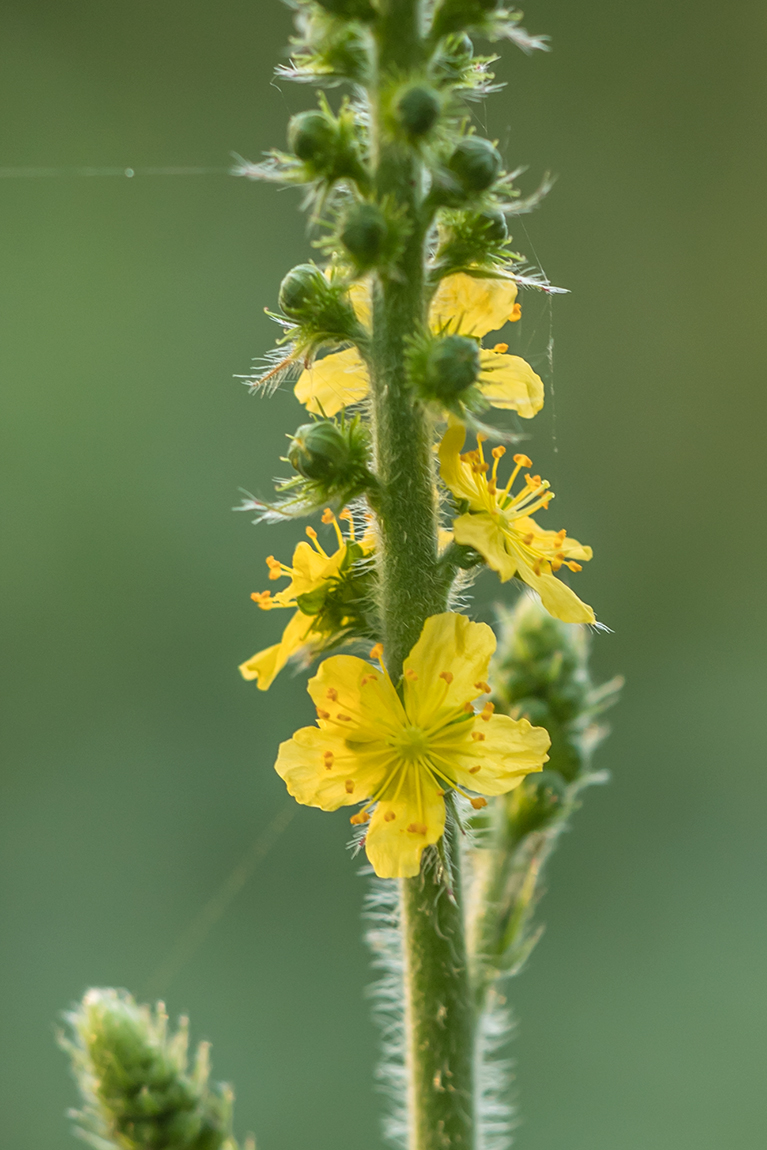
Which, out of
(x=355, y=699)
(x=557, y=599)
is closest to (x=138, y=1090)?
(x=355, y=699)

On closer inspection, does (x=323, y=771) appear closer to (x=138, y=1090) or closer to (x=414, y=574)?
(x=414, y=574)

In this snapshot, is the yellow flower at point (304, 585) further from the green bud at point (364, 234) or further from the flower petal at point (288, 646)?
the green bud at point (364, 234)

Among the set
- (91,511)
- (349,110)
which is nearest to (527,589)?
(349,110)

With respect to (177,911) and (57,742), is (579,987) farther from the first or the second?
(57,742)

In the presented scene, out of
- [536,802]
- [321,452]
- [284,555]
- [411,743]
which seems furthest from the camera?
[284,555]

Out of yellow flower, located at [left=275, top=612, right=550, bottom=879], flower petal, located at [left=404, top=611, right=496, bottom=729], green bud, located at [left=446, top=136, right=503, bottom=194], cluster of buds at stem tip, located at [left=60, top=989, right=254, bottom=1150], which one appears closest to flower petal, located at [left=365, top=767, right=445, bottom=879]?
yellow flower, located at [left=275, top=612, right=550, bottom=879]

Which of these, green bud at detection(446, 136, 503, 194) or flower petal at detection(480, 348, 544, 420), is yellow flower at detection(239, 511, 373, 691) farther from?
green bud at detection(446, 136, 503, 194)
